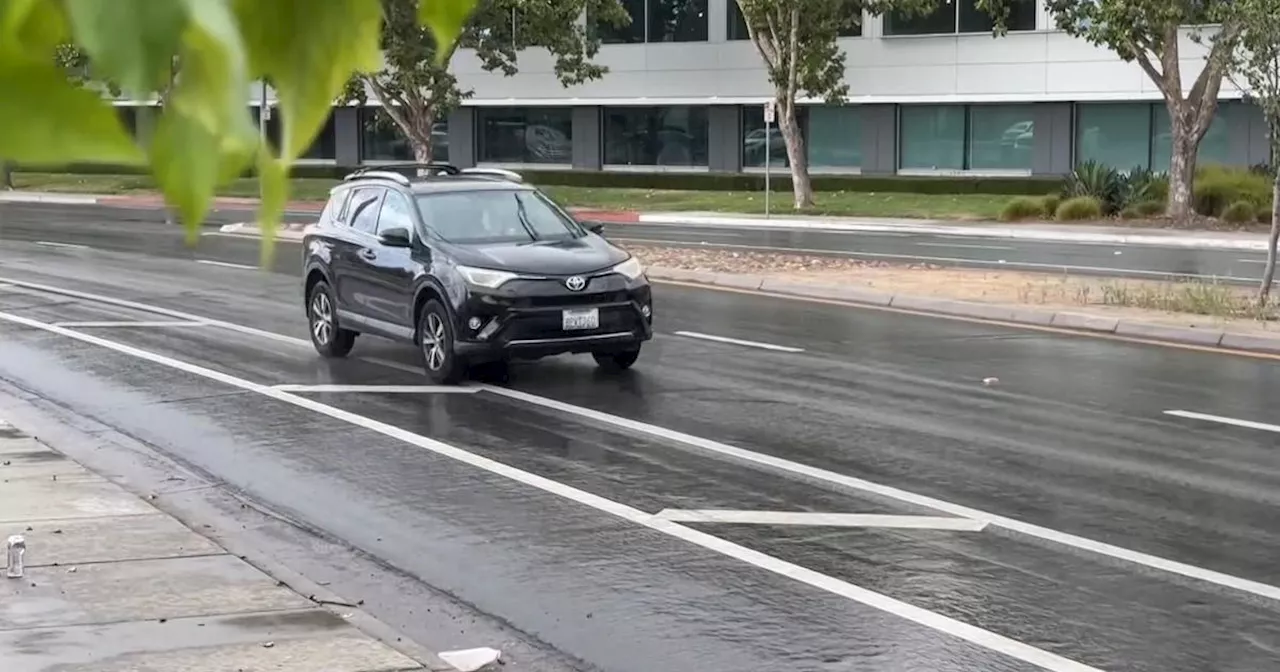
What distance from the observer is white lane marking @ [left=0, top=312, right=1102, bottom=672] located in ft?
22.4

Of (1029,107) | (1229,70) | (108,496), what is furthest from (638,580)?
(1029,107)

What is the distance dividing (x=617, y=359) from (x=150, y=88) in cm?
1354

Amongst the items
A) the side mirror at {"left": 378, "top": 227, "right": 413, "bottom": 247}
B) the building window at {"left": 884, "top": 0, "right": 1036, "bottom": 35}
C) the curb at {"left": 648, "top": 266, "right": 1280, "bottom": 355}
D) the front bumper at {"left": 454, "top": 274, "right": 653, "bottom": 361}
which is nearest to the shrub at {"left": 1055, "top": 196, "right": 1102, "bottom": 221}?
the building window at {"left": 884, "top": 0, "right": 1036, "bottom": 35}

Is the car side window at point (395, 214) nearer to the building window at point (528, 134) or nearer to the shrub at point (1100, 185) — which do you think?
the shrub at point (1100, 185)

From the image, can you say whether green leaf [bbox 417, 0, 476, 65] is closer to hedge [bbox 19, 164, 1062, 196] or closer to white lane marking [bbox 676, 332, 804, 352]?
white lane marking [bbox 676, 332, 804, 352]

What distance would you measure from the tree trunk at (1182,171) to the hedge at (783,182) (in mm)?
9298

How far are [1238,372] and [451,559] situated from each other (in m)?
8.78

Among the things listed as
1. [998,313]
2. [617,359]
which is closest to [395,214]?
[617,359]

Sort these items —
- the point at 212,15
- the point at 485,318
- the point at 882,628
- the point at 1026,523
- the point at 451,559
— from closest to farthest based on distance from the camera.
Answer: the point at 212,15, the point at 882,628, the point at 451,559, the point at 1026,523, the point at 485,318

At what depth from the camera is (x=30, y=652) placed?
647cm

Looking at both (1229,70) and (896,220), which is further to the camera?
(896,220)

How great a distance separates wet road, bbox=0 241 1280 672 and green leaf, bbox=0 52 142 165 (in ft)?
18.6

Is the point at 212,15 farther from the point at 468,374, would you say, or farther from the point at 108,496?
the point at 468,374

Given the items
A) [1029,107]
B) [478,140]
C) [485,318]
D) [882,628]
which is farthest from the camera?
[478,140]
